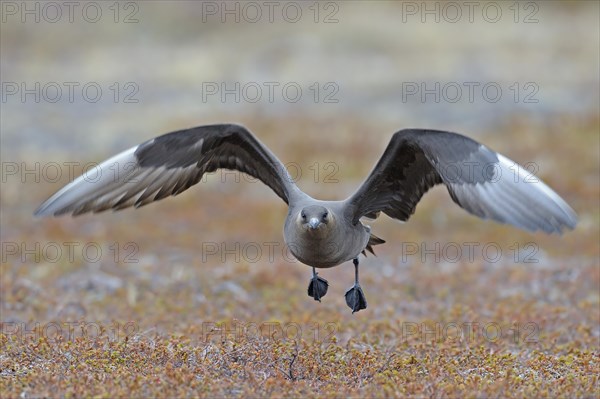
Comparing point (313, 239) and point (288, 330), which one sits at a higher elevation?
point (313, 239)

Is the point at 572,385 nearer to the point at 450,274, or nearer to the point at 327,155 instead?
the point at 450,274

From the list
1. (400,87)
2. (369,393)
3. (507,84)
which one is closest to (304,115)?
(400,87)

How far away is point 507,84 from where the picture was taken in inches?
1187

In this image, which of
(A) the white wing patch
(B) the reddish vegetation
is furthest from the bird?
(B) the reddish vegetation

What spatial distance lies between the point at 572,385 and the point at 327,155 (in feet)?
51.6

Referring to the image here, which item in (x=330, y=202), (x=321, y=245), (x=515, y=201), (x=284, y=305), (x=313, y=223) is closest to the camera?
(x=515, y=201)

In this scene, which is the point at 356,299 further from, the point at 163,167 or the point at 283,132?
the point at 283,132

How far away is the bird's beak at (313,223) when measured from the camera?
7711 millimetres

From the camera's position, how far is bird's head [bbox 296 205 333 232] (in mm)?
7742

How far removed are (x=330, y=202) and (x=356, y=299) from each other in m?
1.19

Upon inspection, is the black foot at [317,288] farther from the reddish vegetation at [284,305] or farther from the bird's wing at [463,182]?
the bird's wing at [463,182]

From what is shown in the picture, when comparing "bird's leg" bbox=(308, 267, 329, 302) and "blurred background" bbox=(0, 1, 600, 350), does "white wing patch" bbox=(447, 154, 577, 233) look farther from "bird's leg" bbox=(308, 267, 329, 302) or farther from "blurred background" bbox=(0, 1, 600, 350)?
"blurred background" bbox=(0, 1, 600, 350)

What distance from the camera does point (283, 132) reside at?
2483cm

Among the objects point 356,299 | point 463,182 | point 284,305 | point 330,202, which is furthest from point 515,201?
point 284,305
